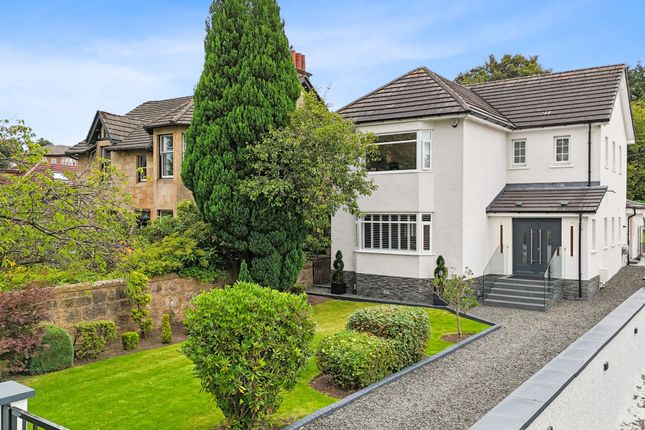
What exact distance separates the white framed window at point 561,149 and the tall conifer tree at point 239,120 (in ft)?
40.6

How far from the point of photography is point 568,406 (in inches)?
288

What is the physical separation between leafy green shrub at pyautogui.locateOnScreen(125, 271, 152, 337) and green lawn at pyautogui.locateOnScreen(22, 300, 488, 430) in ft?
4.84

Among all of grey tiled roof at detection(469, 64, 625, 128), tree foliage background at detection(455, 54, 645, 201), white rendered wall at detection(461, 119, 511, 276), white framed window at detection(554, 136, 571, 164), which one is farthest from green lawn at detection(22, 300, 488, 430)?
tree foliage background at detection(455, 54, 645, 201)

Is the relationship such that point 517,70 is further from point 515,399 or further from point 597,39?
point 515,399

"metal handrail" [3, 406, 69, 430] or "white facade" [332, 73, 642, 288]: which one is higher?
"white facade" [332, 73, 642, 288]

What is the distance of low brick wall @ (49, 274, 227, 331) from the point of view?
12.6 metres

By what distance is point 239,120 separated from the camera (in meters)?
15.8

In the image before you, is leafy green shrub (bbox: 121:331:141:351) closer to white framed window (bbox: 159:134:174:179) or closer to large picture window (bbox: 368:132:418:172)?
white framed window (bbox: 159:134:174:179)

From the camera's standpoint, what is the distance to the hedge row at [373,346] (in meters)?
9.83

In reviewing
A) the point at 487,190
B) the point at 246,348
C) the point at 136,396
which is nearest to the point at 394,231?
the point at 487,190

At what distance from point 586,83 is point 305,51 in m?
13.5

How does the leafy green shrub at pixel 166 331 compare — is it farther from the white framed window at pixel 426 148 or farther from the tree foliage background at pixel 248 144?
the white framed window at pixel 426 148

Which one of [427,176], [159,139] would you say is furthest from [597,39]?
[159,139]

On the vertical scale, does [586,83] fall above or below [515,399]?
above
